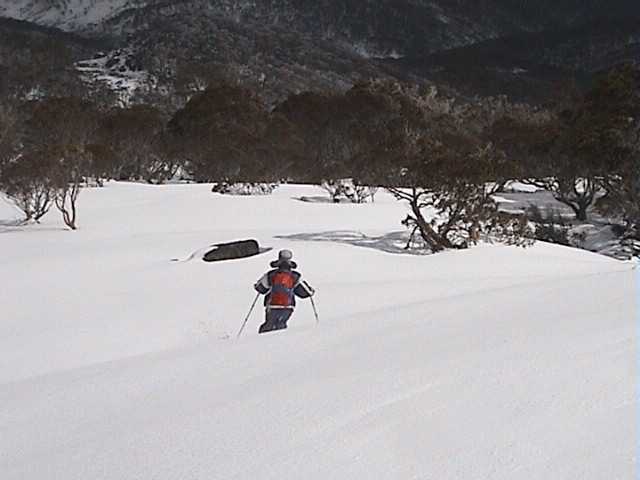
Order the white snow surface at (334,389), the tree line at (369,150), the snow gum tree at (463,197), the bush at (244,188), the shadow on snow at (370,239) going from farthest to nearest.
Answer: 1. the bush at (244,188)
2. the tree line at (369,150)
3. the snow gum tree at (463,197)
4. the shadow on snow at (370,239)
5. the white snow surface at (334,389)

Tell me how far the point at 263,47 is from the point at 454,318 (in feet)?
375

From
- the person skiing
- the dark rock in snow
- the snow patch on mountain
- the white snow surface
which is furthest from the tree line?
the snow patch on mountain

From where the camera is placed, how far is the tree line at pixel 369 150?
18094mm

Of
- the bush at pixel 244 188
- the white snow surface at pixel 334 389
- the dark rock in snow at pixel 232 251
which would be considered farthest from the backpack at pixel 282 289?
the bush at pixel 244 188

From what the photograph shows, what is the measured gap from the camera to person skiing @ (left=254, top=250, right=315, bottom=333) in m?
7.90

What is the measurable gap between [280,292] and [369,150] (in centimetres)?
2000

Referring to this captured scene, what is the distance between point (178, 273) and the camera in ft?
42.9

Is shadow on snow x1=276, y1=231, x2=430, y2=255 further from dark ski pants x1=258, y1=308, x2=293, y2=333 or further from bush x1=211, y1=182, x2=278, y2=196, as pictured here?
bush x1=211, y1=182, x2=278, y2=196

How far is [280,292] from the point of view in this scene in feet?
26.0

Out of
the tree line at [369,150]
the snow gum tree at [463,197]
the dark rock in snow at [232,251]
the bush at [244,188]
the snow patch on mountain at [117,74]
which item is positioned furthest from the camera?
the snow patch on mountain at [117,74]

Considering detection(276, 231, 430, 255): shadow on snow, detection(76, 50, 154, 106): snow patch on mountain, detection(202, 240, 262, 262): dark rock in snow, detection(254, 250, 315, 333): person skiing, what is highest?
detection(76, 50, 154, 106): snow patch on mountain

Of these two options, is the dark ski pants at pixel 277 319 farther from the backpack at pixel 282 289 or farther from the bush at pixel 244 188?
the bush at pixel 244 188

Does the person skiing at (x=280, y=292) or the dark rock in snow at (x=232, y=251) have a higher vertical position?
the person skiing at (x=280, y=292)

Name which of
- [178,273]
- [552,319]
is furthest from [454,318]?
[178,273]
